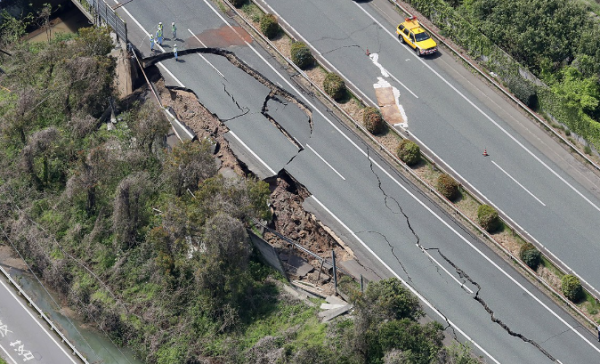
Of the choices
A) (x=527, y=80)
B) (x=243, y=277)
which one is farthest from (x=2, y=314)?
(x=527, y=80)

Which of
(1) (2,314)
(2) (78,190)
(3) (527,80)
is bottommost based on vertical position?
(1) (2,314)

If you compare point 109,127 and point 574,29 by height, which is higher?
point 574,29

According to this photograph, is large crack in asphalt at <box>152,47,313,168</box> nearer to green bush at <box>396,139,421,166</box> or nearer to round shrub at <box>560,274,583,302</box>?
green bush at <box>396,139,421,166</box>

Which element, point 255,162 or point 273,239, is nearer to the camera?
point 273,239

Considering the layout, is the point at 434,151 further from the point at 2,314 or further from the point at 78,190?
the point at 2,314

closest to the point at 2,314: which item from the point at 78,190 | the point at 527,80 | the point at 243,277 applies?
the point at 78,190

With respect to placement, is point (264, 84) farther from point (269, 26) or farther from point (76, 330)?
point (76, 330)

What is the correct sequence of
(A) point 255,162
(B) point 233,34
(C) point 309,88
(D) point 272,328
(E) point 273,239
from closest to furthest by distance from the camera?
(D) point 272,328 < (E) point 273,239 < (A) point 255,162 < (C) point 309,88 < (B) point 233,34

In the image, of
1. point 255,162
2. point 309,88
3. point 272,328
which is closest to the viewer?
point 272,328
